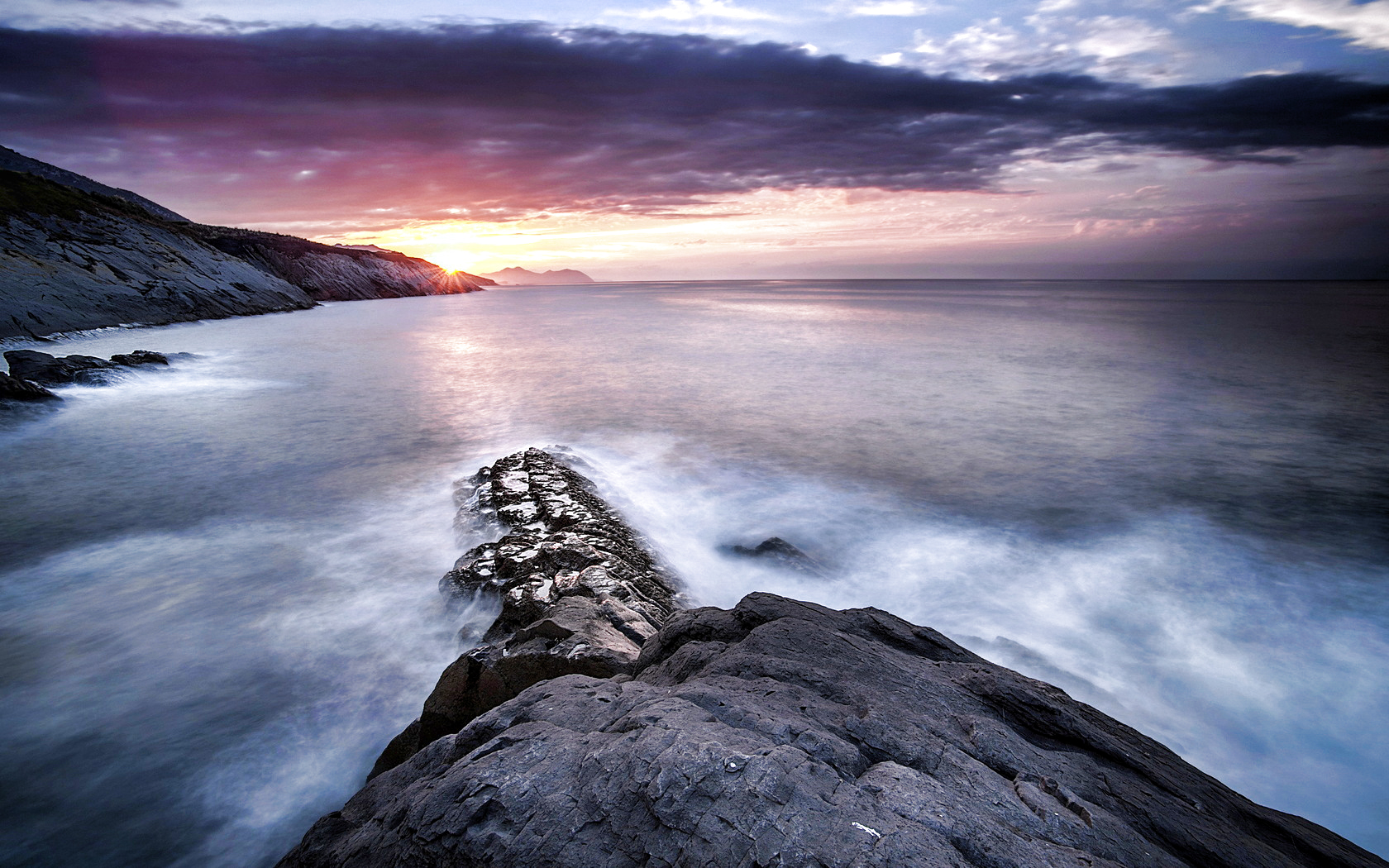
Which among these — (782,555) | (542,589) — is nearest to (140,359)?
(542,589)

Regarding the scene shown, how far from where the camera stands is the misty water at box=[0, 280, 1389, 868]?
4.69m

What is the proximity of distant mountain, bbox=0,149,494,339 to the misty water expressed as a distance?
14816 millimetres

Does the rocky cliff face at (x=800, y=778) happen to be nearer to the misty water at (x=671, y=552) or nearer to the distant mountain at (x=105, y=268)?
the misty water at (x=671, y=552)

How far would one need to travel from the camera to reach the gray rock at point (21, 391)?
1362cm

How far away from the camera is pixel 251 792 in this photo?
4336 millimetres

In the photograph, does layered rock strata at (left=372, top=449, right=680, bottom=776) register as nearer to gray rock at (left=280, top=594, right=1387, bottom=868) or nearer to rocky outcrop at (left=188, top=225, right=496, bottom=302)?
gray rock at (left=280, top=594, right=1387, bottom=868)

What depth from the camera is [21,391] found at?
13898 mm

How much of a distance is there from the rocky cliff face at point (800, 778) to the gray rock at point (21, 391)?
56.6 ft

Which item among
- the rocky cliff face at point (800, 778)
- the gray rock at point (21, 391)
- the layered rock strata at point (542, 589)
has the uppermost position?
the gray rock at point (21, 391)

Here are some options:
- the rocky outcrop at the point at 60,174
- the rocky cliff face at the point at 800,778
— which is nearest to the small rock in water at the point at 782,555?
the rocky cliff face at the point at 800,778

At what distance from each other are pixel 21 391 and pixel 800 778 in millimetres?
20088

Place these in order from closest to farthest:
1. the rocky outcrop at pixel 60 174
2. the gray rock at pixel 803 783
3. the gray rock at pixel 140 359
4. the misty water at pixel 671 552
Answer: the gray rock at pixel 803 783 < the misty water at pixel 671 552 < the gray rock at pixel 140 359 < the rocky outcrop at pixel 60 174

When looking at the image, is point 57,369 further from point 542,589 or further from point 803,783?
point 803,783

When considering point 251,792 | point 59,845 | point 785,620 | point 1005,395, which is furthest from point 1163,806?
point 1005,395
